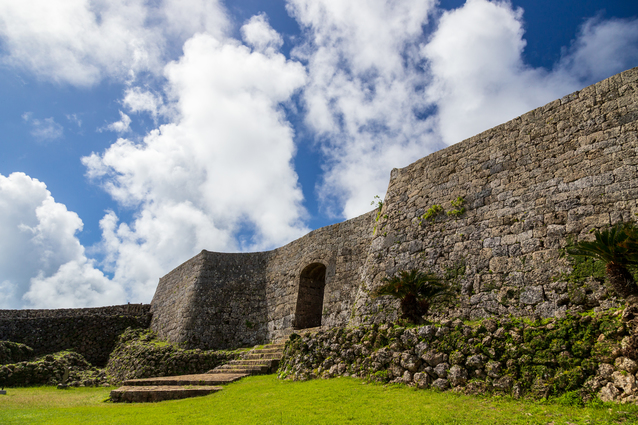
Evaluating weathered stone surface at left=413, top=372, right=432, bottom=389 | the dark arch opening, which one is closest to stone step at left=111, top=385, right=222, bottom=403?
weathered stone surface at left=413, top=372, right=432, bottom=389

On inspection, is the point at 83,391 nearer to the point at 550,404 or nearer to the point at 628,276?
the point at 550,404

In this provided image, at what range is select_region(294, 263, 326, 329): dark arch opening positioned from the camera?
14141 mm

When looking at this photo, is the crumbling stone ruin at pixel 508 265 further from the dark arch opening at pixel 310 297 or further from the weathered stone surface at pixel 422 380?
the dark arch opening at pixel 310 297

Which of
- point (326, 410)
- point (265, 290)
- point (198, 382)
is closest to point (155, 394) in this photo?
point (198, 382)

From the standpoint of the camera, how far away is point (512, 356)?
5305mm

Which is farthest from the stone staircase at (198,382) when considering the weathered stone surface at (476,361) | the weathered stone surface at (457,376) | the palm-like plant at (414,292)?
the weathered stone surface at (476,361)

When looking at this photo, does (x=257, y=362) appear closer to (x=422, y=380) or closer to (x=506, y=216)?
(x=422, y=380)

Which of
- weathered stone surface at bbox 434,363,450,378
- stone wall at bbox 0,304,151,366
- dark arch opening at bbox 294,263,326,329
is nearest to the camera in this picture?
weathered stone surface at bbox 434,363,450,378

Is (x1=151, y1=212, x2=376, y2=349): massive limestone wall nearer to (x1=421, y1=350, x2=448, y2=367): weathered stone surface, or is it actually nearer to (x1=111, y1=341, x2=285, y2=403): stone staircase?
(x1=111, y1=341, x2=285, y2=403): stone staircase

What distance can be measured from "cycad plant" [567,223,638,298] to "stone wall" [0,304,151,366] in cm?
1894

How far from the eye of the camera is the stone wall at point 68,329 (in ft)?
56.9

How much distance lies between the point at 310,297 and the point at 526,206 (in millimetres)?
8888

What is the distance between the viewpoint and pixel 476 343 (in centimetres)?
576

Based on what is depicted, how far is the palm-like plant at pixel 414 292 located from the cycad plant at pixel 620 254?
2987 mm
